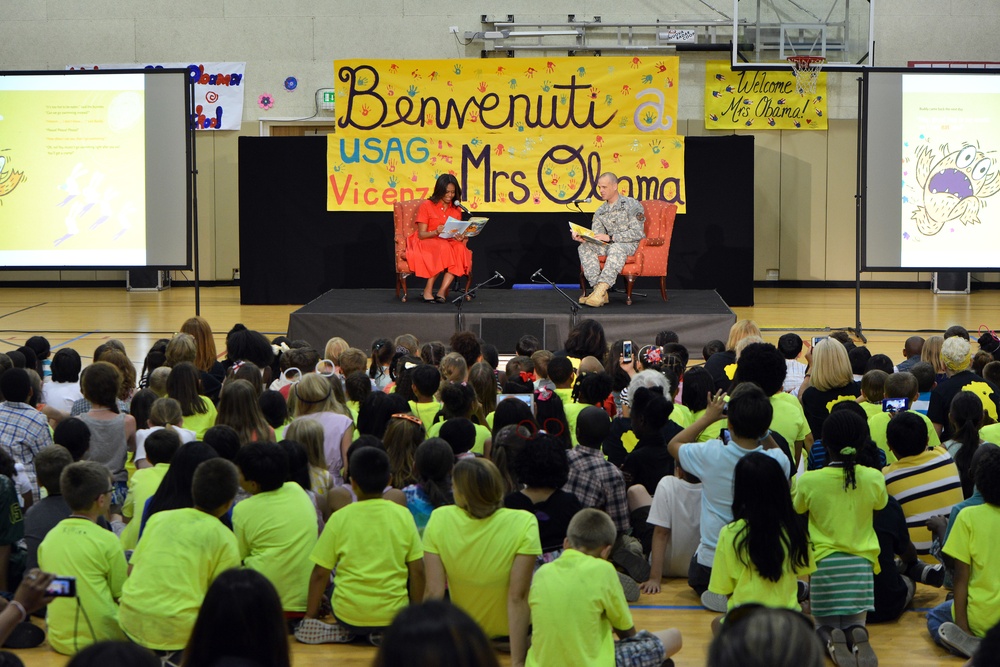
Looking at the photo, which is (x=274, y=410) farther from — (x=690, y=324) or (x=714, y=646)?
(x=690, y=324)

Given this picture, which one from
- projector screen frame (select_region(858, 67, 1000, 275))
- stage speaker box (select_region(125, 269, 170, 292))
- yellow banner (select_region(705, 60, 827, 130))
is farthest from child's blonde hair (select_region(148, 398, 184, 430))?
yellow banner (select_region(705, 60, 827, 130))

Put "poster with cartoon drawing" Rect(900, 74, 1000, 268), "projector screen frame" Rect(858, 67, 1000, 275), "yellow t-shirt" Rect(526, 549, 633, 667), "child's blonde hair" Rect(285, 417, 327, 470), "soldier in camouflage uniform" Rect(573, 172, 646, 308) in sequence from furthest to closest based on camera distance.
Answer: "soldier in camouflage uniform" Rect(573, 172, 646, 308) → "poster with cartoon drawing" Rect(900, 74, 1000, 268) → "projector screen frame" Rect(858, 67, 1000, 275) → "child's blonde hair" Rect(285, 417, 327, 470) → "yellow t-shirt" Rect(526, 549, 633, 667)

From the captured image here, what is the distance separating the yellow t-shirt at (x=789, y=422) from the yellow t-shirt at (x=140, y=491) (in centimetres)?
228

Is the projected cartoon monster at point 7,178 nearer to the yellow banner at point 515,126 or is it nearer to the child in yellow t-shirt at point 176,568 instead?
the yellow banner at point 515,126

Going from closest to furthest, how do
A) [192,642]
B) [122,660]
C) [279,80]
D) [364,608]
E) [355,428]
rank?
[122,660] < [192,642] < [364,608] < [355,428] < [279,80]

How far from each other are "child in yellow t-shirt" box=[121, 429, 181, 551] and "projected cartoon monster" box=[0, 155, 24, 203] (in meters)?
6.34

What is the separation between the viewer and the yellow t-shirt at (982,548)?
11.2 feet

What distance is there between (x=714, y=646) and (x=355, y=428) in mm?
3314

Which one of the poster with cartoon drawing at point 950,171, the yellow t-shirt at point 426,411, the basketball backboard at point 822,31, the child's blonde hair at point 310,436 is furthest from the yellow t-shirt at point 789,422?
the basketball backboard at point 822,31

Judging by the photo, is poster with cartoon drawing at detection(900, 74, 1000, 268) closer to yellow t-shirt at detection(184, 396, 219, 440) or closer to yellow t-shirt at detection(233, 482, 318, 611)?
yellow t-shirt at detection(184, 396, 219, 440)

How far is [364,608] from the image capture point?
11.8ft

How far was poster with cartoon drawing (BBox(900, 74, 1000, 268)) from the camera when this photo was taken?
937 cm

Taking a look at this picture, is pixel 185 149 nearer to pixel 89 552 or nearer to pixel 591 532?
pixel 89 552

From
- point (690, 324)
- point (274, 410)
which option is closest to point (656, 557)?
point (274, 410)
